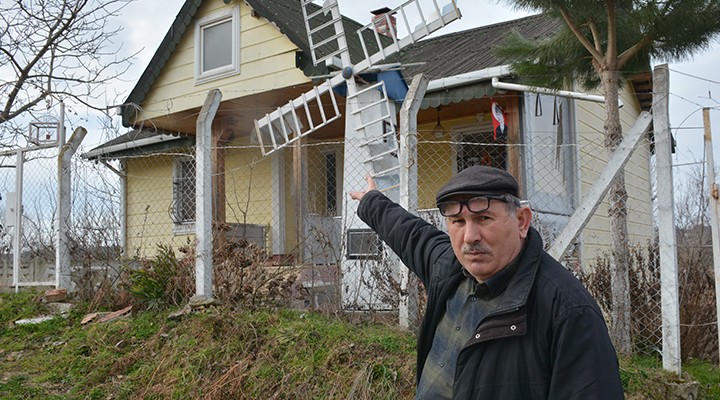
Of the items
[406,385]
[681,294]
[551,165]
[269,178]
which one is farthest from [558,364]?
[269,178]

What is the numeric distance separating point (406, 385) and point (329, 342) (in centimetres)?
82

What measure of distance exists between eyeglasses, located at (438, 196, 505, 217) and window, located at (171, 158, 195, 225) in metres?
11.1

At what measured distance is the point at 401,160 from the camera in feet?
17.6

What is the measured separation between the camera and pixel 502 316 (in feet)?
6.57

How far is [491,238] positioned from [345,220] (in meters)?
3.82

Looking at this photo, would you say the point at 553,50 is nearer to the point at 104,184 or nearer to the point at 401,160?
the point at 401,160

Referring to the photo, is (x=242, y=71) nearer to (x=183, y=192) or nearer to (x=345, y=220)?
(x=183, y=192)

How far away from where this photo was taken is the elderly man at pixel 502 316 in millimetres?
1828

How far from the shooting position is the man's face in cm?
A: 214

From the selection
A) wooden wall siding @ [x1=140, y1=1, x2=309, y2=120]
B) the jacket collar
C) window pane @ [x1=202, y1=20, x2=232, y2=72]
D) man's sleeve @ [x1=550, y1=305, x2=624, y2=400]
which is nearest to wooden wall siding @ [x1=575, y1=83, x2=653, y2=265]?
wooden wall siding @ [x1=140, y1=1, x2=309, y2=120]

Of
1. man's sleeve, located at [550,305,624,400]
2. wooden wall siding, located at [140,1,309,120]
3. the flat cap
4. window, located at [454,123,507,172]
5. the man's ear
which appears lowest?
man's sleeve, located at [550,305,624,400]

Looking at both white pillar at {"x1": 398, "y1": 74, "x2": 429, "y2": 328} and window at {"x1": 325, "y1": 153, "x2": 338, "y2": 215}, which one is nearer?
white pillar at {"x1": 398, "y1": 74, "x2": 429, "y2": 328}

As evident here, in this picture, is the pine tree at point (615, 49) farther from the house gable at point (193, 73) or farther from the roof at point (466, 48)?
the house gable at point (193, 73)

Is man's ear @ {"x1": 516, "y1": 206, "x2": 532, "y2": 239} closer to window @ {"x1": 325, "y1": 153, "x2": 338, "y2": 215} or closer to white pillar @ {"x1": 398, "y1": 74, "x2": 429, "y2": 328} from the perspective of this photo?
white pillar @ {"x1": 398, "y1": 74, "x2": 429, "y2": 328}
